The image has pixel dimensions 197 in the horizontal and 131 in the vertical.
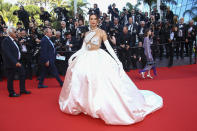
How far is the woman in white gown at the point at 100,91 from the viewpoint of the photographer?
252cm

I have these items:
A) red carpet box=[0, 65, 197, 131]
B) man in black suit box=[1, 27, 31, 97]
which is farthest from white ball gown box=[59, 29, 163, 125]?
man in black suit box=[1, 27, 31, 97]

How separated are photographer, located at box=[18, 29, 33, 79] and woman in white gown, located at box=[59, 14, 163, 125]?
13.2ft

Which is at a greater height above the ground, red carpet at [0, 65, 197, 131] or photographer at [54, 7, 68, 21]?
photographer at [54, 7, 68, 21]

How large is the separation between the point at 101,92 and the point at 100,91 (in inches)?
0.9

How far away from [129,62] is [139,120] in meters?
5.25

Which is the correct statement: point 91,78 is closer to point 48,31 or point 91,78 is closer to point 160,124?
point 160,124

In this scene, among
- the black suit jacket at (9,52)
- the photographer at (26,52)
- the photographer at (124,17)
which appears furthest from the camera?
the photographer at (124,17)

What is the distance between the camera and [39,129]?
2.51 meters

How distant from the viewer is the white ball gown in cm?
252

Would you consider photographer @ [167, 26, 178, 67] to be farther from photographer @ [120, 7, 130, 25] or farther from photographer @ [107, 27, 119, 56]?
photographer @ [120, 7, 130, 25]

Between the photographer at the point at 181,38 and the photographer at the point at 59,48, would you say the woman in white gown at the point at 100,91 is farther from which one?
the photographer at the point at 181,38

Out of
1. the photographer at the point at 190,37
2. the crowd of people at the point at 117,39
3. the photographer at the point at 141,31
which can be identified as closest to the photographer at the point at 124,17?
the crowd of people at the point at 117,39

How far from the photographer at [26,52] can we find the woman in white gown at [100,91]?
4032mm

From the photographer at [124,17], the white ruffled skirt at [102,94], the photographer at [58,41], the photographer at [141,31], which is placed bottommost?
the white ruffled skirt at [102,94]
